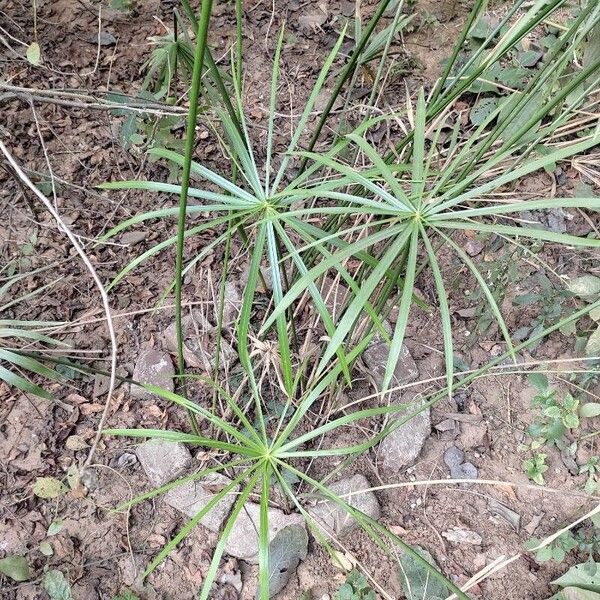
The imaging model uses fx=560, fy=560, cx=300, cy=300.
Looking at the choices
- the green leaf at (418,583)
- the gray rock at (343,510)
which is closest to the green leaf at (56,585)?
the gray rock at (343,510)

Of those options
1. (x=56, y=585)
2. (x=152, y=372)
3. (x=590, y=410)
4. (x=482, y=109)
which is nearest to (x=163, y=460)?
(x=152, y=372)

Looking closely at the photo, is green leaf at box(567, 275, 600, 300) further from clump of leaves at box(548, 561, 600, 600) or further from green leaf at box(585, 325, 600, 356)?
clump of leaves at box(548, 561, 600, 600)

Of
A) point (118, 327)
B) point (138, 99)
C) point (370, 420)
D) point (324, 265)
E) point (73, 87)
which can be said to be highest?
point (324, 265)

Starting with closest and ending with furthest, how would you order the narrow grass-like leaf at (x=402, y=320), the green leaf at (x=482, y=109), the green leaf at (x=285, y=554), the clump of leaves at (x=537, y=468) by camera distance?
the narrow grass-like leaf at (x=402, y=320) < the green leaf at (x=285, y=554) < the clump of leaves at (x=537, y=468) < the green leaf at (x=482, y=109)

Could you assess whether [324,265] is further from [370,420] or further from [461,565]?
[461,565]

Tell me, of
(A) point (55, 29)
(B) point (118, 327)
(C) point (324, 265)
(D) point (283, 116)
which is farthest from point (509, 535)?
(A) point (55, 29)

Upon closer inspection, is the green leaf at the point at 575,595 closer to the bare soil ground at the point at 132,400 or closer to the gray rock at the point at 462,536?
the bare soil ground at the point at 132,400

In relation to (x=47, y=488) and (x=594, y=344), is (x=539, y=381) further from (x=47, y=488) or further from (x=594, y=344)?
(x=47, y=488)
